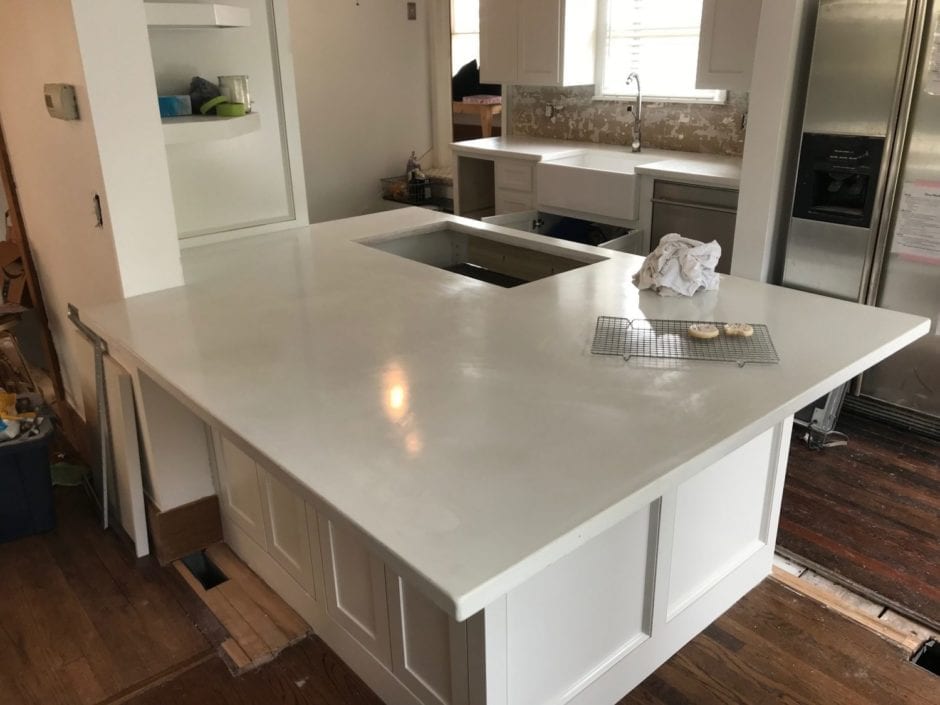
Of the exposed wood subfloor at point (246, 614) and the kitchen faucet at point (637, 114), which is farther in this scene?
the kitchen faucet at point (637, 114)

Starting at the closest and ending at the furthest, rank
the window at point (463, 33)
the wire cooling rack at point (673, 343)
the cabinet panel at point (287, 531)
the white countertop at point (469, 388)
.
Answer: the white countertop at point (469, 388) → the wire cooling rack at point (673, 343) → the cabinet panel at point (287, 531) → the window at point (463, 33)

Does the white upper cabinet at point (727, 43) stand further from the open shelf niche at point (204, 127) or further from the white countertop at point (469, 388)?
the open shelf niche at point (204, 127)

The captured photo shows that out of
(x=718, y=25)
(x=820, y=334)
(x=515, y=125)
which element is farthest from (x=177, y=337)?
(x=515, y=125)

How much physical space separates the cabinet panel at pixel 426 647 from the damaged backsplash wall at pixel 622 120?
3184 millimetres

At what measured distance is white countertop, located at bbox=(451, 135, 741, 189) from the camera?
3443 millimetres

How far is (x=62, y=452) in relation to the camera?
299cm

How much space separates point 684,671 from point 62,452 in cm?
239

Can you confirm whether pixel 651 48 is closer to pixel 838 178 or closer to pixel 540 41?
pixel 540 41

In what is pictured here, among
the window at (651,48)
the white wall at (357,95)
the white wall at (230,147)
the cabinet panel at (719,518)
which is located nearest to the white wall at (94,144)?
the white wall at (230,147)

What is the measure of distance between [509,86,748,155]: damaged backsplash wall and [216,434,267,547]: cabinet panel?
2989 millimetres

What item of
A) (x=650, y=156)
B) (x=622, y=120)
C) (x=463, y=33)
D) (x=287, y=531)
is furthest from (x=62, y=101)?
(x=463, y=33)

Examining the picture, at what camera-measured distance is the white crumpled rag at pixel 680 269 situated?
6.30ft

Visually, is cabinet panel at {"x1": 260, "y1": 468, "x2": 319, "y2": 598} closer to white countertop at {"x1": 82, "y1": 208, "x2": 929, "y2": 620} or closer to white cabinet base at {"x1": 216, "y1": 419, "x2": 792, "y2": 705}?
white cabinet base at {"x1": 216, "y1": 419, "x2": 792, "y2": 705}

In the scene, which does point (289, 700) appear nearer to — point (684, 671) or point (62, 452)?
point (684, 671)
